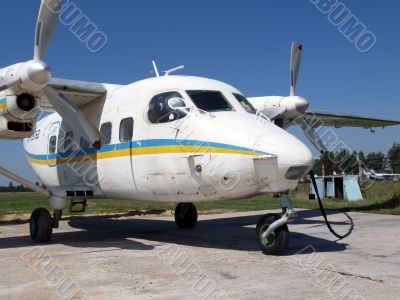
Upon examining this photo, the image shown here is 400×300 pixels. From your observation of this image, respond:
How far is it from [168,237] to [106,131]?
304cm

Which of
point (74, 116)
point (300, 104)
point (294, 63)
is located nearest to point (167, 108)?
point (74, 116)

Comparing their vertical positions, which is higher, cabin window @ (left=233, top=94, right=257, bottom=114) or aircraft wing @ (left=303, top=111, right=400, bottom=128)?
cabin window @ (left=233, top=94, right=257, bottom=114)

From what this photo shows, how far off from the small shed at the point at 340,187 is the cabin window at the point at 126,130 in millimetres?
16958

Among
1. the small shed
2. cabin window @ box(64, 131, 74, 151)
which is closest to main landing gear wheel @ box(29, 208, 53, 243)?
cabin window @ box(64, 131, 74, 151)

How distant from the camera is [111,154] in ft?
34.3

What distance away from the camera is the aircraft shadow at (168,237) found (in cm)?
960

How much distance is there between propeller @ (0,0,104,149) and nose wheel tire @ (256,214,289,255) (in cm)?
425

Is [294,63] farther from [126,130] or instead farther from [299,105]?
[126,130]

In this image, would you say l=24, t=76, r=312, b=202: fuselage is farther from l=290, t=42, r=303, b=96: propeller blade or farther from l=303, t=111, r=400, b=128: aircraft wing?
l=303, t=111, r=400, b=128: aircraft wing

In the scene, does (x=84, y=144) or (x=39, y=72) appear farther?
(x=84, y=144)

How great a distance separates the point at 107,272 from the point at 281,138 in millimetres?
3638

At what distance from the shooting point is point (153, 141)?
30.4ft

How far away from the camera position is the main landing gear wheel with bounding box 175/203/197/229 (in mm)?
13312

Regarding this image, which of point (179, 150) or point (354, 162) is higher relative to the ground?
point (179, 150)
